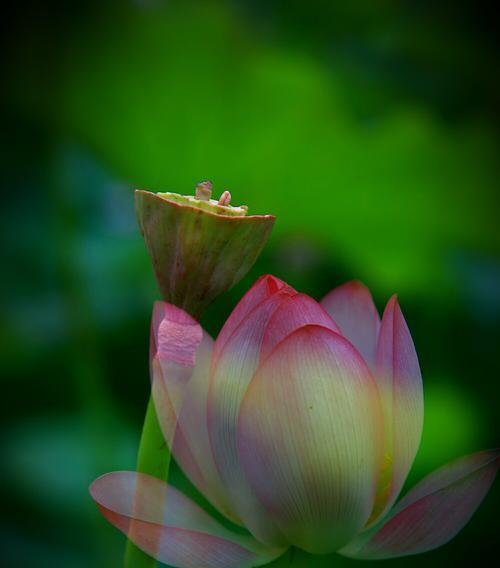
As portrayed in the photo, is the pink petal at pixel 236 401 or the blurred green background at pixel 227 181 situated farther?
the blurred green background at pixel 227 181

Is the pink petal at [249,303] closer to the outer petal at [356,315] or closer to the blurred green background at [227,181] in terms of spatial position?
the outer petal at [356,315]

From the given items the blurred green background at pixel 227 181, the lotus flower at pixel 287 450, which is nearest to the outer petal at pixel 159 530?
the lotus flower at pixel 287 450

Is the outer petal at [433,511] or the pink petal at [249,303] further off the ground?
the pink petal at [249,303]

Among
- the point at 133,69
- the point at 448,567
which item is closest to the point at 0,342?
the point at 133,69

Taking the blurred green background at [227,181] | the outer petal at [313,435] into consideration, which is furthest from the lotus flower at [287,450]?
the blurred green background at [227,181]

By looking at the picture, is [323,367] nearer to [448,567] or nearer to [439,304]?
[448,567]

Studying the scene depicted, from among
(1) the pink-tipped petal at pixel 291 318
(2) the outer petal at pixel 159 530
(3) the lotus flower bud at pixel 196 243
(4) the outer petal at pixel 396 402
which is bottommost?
(2) the outer petal at pixel 159 530

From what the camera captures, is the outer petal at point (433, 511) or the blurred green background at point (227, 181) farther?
the blurred green background at point (227, 181)

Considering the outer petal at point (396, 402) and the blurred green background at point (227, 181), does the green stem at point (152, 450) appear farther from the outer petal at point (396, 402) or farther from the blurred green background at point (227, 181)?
the blurred green background at point (227, 181)
